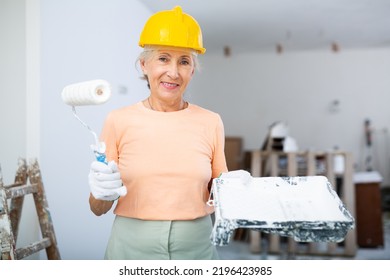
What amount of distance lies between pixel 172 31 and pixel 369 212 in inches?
116

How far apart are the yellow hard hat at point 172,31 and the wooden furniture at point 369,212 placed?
2811 millimetres

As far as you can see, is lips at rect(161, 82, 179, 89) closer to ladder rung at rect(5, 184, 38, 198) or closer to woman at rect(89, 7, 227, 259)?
woman at rect(89, 7, 227, 259)

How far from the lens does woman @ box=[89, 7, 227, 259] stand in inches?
43.0

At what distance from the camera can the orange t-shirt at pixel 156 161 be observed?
1113 millimetres

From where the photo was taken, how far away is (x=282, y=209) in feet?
3.32

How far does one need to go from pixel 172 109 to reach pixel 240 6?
5.78 feet

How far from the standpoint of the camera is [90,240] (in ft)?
5.83

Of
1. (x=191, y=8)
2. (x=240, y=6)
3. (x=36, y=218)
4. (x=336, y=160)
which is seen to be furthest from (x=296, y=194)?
(x=336, y=160)

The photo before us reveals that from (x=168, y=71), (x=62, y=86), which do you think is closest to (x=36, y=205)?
(x=62, y=86)

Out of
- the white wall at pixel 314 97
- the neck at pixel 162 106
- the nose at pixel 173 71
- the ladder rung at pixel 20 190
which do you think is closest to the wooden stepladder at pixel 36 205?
the ladder rung at pixel 20 190

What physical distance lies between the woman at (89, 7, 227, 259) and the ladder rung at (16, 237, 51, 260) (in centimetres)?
48

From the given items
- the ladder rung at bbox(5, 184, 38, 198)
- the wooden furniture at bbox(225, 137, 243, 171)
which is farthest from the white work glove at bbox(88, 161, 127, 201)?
the wooden furniture at bbox(225, 137, 243, 171)

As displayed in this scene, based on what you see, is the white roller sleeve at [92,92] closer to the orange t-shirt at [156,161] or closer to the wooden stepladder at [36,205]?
the orange t-shirt at [156,161]
